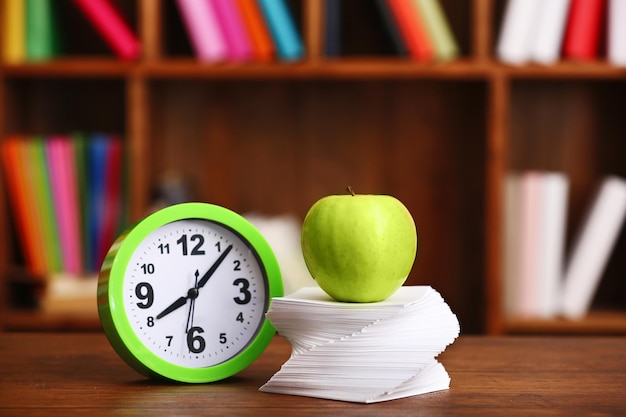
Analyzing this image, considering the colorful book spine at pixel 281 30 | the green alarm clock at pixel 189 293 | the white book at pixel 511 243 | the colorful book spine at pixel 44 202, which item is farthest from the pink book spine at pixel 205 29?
the green alarm clock at pixel 189 293

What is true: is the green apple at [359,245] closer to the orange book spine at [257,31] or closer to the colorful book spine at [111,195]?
the orange book spine at [257,31]

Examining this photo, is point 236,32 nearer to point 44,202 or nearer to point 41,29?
point 41,29

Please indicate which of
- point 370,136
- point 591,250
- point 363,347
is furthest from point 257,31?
point 363,347

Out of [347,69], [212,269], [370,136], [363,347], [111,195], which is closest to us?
[363,347]

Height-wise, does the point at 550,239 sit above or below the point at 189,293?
below

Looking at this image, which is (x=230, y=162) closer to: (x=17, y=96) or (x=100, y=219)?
(x=100, y=219)

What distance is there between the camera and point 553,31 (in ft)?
6.86

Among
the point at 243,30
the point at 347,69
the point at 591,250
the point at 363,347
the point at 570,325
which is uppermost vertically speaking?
the point at 243,30

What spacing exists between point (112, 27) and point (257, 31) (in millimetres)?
371

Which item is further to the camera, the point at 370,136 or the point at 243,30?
the point at 370,136

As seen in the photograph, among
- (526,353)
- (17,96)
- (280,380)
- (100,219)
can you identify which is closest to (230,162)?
(100,219)

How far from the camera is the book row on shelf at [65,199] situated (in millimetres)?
2143

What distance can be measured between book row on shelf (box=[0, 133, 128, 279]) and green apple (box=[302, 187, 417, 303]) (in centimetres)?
137

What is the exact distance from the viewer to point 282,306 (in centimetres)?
91
